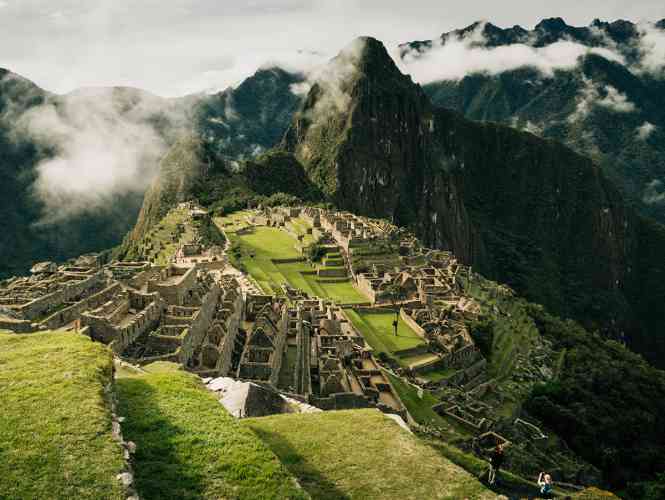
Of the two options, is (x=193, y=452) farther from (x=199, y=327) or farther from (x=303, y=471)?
(x=199, y=327)

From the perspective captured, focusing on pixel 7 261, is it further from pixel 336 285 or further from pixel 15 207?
pixel 336 285

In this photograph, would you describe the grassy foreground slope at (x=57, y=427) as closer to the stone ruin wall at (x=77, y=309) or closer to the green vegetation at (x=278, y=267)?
the stone ruin wall at (x=77, y=309)

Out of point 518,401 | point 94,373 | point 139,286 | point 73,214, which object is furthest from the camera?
point 73,214

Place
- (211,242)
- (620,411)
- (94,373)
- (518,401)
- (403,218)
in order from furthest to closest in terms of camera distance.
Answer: (403,218) → (211,242) → (620,411) → (518,401) → (94,373)

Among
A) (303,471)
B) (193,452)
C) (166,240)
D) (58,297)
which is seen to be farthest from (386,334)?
(166,240)

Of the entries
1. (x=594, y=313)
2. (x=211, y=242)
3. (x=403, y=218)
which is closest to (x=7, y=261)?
(x=211, y=242)

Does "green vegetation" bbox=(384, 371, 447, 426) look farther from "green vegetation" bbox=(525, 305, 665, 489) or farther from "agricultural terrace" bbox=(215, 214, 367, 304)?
"green vegetation" bbox=(525, 305, 665, 489)

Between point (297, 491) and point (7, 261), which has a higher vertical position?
point (297, 491)

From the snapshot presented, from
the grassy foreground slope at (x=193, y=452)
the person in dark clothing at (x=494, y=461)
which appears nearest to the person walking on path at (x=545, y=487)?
the person in dark clothing at (x=494, y=461)

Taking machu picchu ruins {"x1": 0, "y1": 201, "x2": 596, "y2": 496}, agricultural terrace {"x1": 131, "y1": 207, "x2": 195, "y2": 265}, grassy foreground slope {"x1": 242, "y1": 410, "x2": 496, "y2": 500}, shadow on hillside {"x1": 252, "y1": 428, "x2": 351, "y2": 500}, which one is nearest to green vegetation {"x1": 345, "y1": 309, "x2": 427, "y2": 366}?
machu picchu ruins {"x1": 0, "y1": 201, "x2": 596, "y2": 496}
